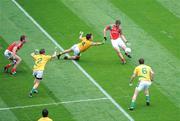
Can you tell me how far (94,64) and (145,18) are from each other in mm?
7115

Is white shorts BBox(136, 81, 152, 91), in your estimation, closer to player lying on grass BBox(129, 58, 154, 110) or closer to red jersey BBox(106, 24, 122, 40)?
player lying on grass BBox(129, 58, 154, 110)

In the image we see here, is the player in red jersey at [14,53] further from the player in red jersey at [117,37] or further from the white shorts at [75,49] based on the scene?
the player in red jersey at [117,37]

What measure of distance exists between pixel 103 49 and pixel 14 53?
19.0 feet

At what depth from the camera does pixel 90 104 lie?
32938 millimetres

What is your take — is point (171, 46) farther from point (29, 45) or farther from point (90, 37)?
point (29, 45)

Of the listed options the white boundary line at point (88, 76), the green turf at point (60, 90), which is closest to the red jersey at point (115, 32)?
the white boundary line at point (88, 76)

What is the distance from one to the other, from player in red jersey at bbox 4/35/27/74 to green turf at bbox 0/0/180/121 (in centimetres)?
107

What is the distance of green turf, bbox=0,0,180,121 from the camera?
3291cm

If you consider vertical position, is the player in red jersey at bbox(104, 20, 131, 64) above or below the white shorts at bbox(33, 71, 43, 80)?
above

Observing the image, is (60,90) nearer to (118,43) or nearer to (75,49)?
(75,49)

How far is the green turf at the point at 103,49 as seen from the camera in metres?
32.9

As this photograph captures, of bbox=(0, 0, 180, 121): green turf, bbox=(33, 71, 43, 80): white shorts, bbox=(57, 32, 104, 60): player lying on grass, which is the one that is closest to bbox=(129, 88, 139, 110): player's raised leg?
bbox=(0, 0, 180, 121): green turf

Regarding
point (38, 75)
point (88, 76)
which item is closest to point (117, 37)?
point (88, 76)

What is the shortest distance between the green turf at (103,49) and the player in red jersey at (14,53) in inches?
42.0
